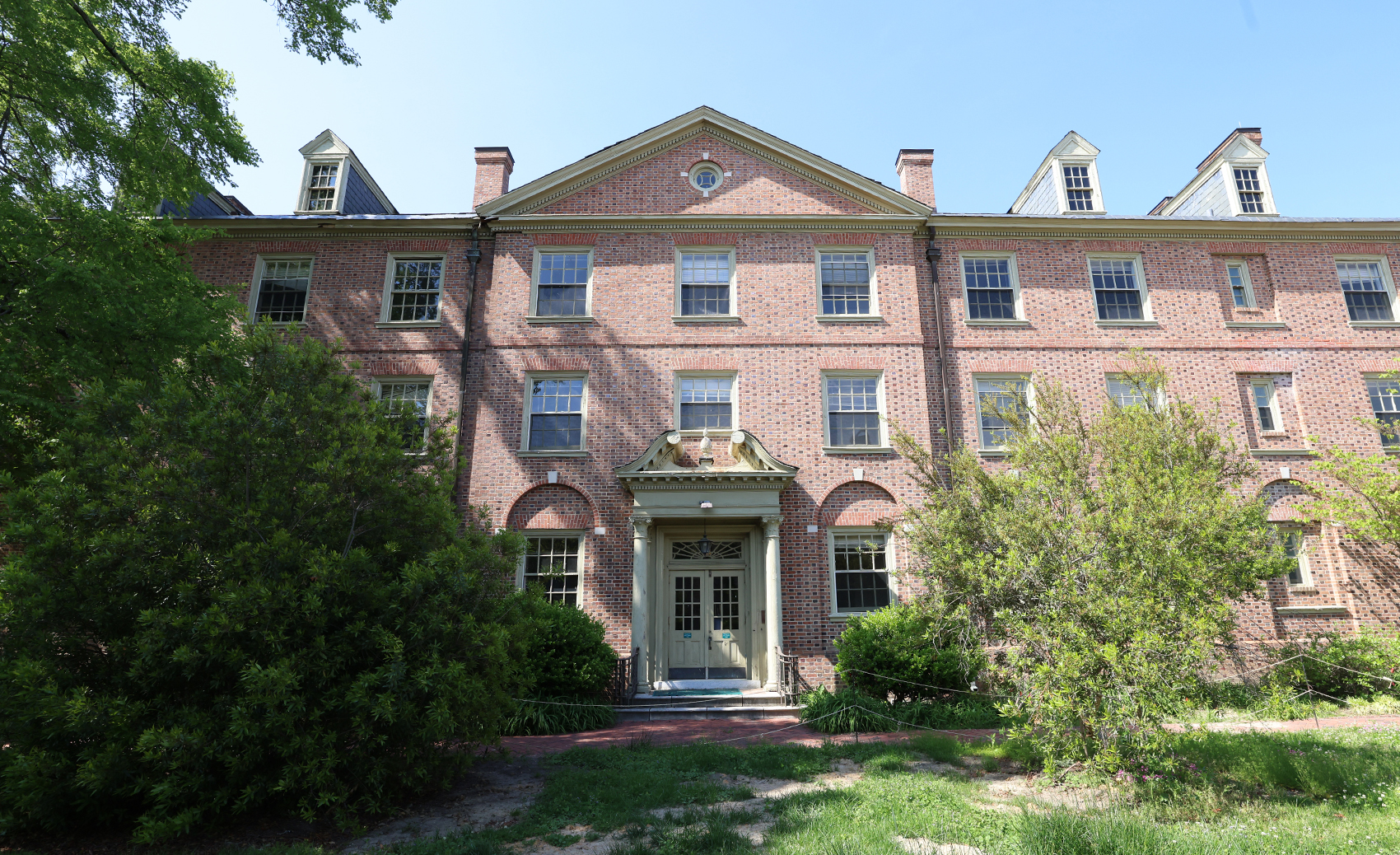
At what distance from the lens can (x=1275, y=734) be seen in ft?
29.4

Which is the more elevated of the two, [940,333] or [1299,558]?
[940,333]

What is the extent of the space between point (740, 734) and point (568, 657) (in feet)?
10.7

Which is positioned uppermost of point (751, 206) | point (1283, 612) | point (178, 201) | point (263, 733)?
point (751, 206)

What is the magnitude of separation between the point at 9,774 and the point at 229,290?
9.47m

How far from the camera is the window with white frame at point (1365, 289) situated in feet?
53.4

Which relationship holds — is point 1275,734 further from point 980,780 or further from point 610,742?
point 610,742

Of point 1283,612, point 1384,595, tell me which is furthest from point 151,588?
point 1384,595

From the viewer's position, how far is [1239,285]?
645 inches

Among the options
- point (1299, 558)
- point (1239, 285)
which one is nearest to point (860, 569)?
point (1299, 558)

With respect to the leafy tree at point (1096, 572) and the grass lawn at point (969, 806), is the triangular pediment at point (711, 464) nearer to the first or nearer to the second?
the leafy tree at point (1096, 572)

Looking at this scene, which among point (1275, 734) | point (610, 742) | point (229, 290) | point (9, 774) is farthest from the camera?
point (229, 290)

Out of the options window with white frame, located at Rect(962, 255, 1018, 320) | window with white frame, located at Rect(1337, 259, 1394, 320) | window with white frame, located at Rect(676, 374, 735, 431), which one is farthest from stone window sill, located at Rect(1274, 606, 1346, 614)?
window with white frame, located at Rect(676, 374, 735, 431)

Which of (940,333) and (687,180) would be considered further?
(687,180)

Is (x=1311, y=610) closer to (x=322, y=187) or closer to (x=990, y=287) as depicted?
(x=990, y=287)
